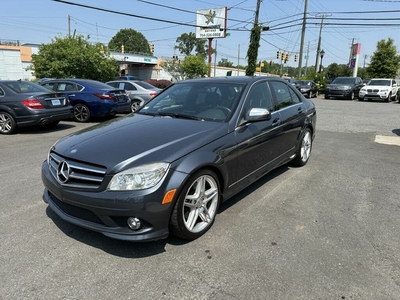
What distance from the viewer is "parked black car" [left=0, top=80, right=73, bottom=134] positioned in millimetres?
7902

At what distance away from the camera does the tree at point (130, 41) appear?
4414 inches

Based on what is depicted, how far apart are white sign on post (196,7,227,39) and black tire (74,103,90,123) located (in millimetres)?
20189

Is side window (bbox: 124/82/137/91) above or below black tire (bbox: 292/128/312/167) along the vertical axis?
above

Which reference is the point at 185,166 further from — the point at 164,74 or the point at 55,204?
the point at 164,74

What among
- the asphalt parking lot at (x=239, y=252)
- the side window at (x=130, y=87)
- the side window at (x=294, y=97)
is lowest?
the asphalt parking lot at (x=239, y=252)

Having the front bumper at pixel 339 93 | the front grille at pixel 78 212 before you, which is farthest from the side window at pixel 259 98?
the front bumper at pixel 339 93

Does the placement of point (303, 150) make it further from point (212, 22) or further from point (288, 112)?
point (212, 22)

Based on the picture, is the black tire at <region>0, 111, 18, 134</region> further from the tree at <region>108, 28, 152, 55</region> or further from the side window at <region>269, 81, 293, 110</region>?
the tree at <region>108, 28, 152, 55</region>

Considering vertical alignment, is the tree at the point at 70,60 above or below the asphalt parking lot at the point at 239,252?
above

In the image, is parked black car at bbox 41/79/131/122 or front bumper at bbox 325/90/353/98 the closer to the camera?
parked black car at bbox 41/79/131/122

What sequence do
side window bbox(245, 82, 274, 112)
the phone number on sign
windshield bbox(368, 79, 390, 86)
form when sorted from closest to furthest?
side window bbox(245, 82, 274, 112) → windshield bbox(368, 79, 390, 86) → the phone number on sign

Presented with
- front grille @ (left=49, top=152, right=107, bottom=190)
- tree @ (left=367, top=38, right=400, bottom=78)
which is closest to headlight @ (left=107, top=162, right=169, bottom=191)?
A: front grille @ (left=49, top=152, right=107, bottom=190)

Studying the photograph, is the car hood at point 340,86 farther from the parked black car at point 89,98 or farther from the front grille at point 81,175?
the front grille at point 81,175

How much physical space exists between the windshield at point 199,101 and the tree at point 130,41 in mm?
114739
